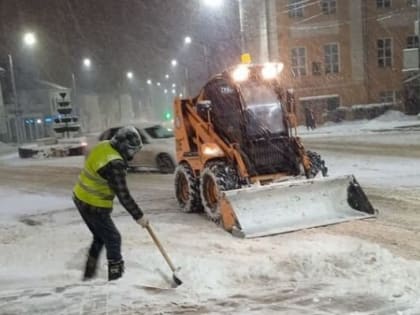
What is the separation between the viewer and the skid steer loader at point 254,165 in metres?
8.68

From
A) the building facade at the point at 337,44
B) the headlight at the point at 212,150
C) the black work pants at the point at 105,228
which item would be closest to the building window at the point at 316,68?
the building facade at the point at 337,44

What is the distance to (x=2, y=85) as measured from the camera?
6175cm

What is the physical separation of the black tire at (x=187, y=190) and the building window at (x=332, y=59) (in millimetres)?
31931

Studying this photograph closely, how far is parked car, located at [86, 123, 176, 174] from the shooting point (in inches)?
669

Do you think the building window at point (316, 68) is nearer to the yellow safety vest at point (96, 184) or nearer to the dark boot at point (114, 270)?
the yellow safety vest at point (96, 184)

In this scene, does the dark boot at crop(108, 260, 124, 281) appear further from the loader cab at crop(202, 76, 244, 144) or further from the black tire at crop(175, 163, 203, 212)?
the black tire at crop(175, 163, 203, 212)

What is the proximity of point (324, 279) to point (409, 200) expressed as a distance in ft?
16.1

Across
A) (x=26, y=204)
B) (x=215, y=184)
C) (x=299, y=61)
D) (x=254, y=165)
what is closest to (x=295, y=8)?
(x=299, y=61)

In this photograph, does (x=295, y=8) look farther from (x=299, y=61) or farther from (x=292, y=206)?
(x=292, y=206)

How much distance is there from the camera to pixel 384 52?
1646 inches

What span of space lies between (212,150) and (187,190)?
4.63 feet

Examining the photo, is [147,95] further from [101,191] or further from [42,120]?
[101,191]

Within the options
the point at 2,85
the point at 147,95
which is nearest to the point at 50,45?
the point at 2,85

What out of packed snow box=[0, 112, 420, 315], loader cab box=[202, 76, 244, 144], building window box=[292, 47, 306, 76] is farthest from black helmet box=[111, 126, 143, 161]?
building window box=[292, 47, 306, 76]
